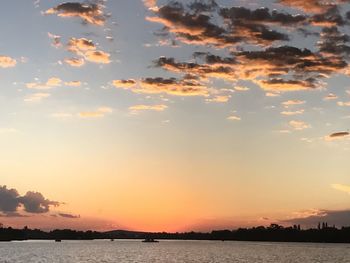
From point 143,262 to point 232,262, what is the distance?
29.8 m

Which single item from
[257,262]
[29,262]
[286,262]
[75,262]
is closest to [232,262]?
[257,262]

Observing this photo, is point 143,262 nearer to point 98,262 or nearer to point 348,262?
point 98,262

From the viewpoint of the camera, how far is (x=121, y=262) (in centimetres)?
17038

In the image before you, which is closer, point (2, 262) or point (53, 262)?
point (2, 262)

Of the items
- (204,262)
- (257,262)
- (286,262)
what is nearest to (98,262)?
(204,262)

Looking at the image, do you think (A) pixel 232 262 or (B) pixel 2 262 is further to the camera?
(A) pixel 232 262

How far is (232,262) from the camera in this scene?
565 ft

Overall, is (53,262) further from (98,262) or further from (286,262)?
(286,262)

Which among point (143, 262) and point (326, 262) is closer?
point (143, 262)

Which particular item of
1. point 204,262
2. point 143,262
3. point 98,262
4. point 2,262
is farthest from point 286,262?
point 2,262

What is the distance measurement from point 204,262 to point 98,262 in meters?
35.0

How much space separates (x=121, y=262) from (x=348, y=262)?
77776 mm

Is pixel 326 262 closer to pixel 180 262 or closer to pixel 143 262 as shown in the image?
pixel 180 262

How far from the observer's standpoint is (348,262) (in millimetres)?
→ 177625
